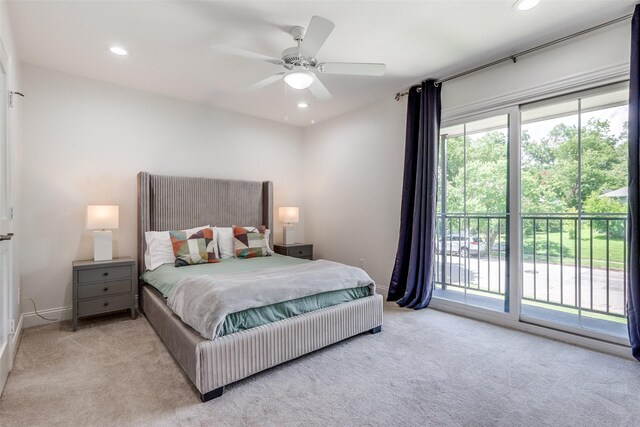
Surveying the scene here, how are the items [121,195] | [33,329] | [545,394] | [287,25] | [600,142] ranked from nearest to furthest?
[545,394]
[287,25]
[600,142]
[33,329]
[121,195]

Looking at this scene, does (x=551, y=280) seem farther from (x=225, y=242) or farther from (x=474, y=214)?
(x=225, y=242)

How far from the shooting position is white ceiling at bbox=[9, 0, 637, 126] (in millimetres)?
2299

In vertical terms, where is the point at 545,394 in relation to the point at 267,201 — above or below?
below

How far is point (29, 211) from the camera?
314 cm

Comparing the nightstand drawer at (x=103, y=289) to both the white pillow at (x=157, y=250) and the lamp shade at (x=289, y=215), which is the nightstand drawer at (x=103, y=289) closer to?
the white pillow at (x=157, y=250)

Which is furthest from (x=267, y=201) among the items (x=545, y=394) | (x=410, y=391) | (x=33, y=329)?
(x=545, y=394)

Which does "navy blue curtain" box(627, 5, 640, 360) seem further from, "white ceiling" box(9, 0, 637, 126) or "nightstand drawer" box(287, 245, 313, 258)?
"nightstand drawer" box(287, 245, 313, 258)

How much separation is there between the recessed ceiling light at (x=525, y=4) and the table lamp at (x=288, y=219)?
3.49 meters

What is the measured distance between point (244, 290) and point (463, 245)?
107 inches

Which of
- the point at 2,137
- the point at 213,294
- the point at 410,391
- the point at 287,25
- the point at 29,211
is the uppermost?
the point at 287,25

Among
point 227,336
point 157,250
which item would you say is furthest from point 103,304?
point 227,336

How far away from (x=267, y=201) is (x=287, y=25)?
2663 millimetres

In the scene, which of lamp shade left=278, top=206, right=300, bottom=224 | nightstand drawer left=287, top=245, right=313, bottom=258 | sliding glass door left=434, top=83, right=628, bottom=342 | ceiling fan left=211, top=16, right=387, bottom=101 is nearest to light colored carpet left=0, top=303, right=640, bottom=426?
sliding glass door left=434, top=83, right=628, bottom=342

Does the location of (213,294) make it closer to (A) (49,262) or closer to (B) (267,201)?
(A) (49,262)
